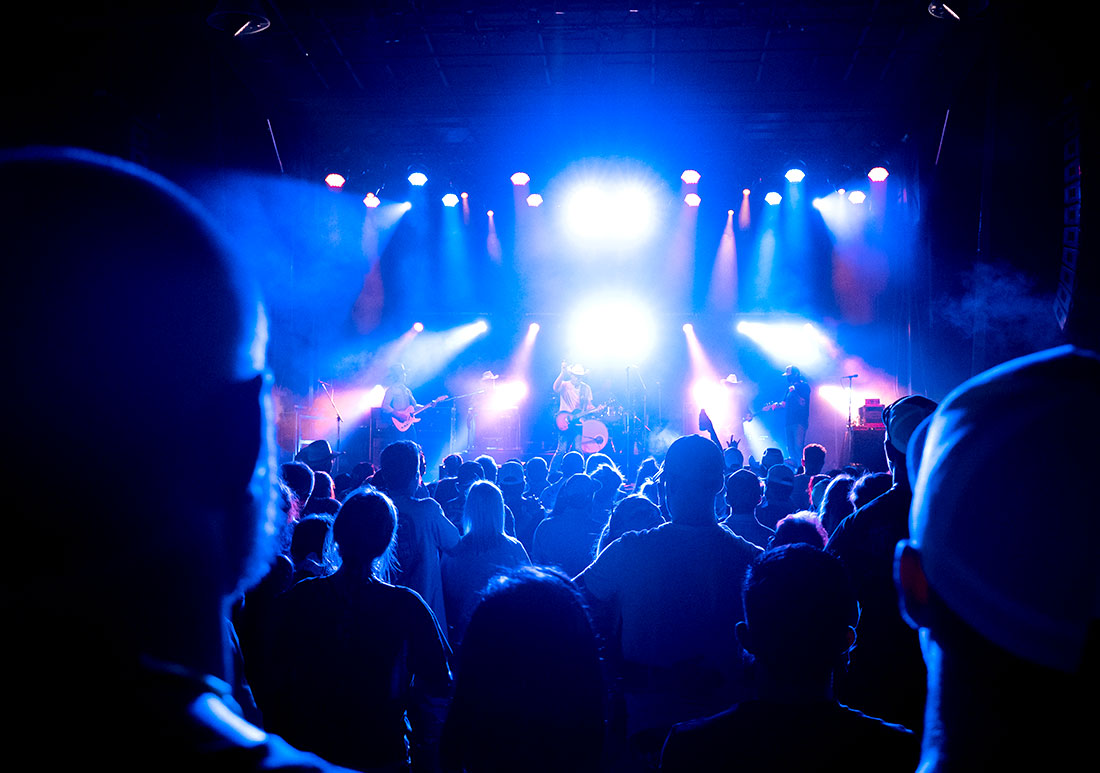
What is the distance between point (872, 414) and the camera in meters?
12.5

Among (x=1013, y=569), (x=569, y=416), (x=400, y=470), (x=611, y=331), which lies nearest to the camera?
(x=1013, y=569)

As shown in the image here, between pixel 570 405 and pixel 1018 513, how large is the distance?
16336 millimetres

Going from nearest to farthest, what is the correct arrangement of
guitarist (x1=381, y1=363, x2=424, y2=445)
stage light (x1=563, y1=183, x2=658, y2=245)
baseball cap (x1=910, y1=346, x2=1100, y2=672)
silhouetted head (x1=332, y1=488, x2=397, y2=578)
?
baseball cap (x1=910, y1=346, x2=1100, y2=672), silhouetted head (x1=332, y1=488, x2=397, y2=578), guitarist (x1=381, y1=363, x2=424, y2=445), stage light (x1=563, y1=183, x2=658, y2=245)

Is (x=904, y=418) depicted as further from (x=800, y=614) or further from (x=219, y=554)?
(x=219, y=554)

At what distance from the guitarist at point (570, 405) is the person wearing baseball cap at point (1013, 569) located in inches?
614

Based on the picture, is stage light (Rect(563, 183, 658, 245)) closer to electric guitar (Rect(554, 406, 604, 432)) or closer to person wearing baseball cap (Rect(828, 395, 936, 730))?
electric guitar (Rect(554, 406, 604, 432))

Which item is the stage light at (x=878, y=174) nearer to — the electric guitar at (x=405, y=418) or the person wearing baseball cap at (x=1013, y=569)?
the electric guitar at (x=405, y=418)

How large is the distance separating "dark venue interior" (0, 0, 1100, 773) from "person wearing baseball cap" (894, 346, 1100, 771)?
0.01 m

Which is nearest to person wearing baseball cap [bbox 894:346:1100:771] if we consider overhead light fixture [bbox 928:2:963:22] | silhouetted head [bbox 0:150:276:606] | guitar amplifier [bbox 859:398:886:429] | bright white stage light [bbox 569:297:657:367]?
silhouetted head [bbox 0:150:276:606]

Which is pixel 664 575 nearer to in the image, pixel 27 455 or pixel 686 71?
pixel 27 455

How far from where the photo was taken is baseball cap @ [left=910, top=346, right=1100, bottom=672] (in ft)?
2.28

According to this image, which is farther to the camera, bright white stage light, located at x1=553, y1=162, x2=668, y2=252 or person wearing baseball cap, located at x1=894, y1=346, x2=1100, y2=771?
bright white stage light, located at x1=553, y1=162, x2=668, y2=252

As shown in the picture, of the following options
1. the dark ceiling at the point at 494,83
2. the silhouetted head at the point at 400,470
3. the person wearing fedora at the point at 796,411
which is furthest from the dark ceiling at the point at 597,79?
the silhouetted head at the point at 400,470

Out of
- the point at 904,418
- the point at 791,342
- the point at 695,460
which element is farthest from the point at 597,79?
the point at 695,460
